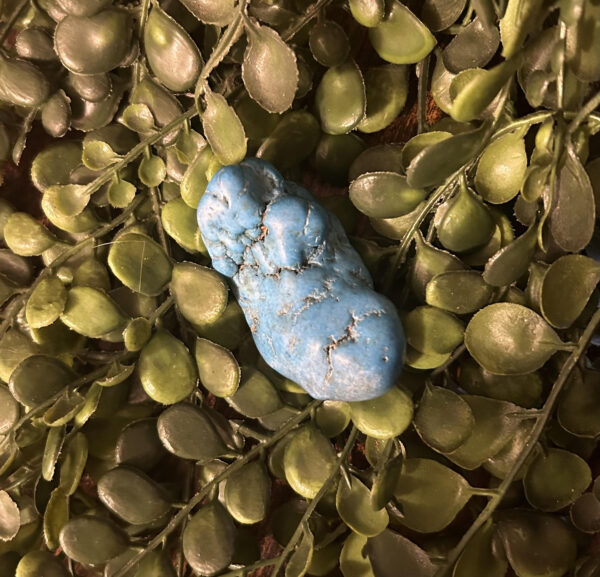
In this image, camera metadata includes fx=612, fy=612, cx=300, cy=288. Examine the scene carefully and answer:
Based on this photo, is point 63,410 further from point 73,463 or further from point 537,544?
point 537,544

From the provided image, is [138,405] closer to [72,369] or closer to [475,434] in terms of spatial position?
[72,369]

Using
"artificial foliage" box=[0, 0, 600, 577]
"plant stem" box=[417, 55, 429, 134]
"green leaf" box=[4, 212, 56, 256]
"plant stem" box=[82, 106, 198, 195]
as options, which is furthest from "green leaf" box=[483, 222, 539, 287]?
"green leaf" box=[4, 212, 56, 256]

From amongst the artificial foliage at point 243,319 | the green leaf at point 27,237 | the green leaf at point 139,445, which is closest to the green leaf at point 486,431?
the artificial foliage at point 243,319

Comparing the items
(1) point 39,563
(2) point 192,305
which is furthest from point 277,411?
(1) point 39,563

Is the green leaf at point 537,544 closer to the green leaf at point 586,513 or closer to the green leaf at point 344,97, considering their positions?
the green leaf at point 586,513

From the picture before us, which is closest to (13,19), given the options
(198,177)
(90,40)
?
(90,40)

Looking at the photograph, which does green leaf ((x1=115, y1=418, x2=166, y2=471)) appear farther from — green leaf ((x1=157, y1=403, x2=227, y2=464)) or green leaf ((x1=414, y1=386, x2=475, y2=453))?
green leaf ((x1=414, y1=386, x2=475, y2=453))
